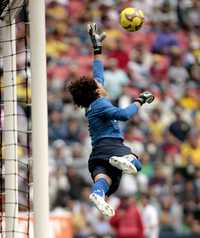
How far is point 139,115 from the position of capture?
19.0 meters

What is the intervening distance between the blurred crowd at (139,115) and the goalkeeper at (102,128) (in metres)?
6.88

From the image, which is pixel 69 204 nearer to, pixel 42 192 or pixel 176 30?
pixel 176 30

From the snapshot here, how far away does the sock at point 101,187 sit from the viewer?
355 inches

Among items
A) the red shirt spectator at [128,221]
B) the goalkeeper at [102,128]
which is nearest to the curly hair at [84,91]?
the goalkeeper at [102,128]

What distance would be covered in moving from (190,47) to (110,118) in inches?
501

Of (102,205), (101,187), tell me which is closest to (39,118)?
(101,187)

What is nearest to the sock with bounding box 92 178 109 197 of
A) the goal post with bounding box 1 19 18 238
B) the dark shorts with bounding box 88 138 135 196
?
the dark shorts with bounding box 88 138 135 196

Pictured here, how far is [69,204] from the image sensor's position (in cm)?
1698

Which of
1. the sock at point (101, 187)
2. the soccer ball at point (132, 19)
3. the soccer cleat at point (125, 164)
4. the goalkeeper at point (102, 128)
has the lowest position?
the sock at point (101, 187)

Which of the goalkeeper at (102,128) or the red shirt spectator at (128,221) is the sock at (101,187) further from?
the red shirt spectator at (128,221)

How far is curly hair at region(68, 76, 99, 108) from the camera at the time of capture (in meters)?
9.29

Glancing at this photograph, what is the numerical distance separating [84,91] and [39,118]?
1.68ft

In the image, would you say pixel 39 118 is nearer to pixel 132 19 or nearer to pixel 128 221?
pixel 132 19

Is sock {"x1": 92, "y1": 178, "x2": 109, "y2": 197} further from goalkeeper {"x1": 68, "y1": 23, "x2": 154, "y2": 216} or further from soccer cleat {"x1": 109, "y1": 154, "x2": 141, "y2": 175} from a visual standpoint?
soccer cleat {"x1": 109, "y1": 154, "x2": 141, "y2": 175}
